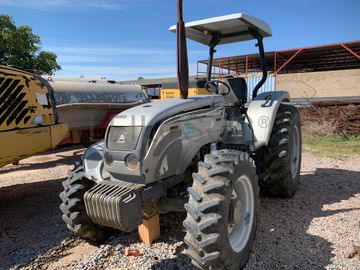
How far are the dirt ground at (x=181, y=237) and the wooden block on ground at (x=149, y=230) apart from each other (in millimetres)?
76

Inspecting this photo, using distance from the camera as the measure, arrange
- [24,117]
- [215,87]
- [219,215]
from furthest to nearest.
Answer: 1. [24,117]
2. [215,87]
3. [219,215]

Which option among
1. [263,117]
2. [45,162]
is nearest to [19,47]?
[45,162]

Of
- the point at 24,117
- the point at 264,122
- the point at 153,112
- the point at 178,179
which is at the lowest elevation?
the point at 178,179

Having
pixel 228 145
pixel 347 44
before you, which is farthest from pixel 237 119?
pixel 347 44

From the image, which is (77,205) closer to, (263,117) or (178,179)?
(178,179)

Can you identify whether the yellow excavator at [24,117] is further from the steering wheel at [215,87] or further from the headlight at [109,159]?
the steering wheel at [215,87]

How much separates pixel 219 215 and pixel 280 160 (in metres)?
1.99

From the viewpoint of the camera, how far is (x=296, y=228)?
11.8 ft

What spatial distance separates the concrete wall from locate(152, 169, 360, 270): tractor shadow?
12107 millimetres

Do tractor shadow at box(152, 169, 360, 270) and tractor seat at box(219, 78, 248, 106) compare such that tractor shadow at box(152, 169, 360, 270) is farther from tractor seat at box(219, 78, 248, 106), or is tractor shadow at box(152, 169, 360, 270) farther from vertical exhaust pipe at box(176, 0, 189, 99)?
vertical exhaust pipe at box(176, 0, 189, 99)

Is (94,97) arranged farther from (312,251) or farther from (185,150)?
(312,251)

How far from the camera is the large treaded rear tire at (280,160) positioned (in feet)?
13.6

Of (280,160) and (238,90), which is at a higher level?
(238,90)

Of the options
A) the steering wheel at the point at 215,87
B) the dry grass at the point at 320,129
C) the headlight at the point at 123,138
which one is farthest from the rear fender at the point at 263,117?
the dry grass at the point at 320,129
